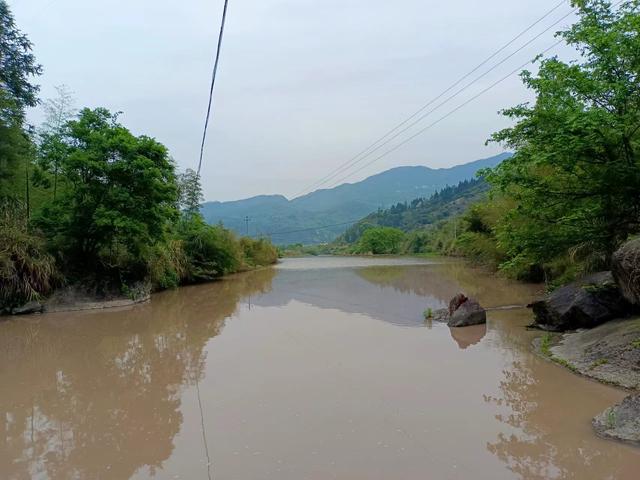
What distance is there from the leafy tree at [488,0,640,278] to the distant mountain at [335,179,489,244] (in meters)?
101

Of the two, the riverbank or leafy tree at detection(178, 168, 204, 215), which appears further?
leafy tree at detection(178, 168, 204, 215)

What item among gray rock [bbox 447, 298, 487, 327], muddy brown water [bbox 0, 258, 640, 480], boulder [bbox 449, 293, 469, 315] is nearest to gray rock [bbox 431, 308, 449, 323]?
boulder [bbox 449, 293, 469, 315]

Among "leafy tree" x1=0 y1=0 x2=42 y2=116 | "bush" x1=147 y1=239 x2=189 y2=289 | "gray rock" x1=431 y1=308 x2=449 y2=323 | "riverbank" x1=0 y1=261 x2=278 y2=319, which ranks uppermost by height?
"leafy tree" x1=0 y1=0 x2=42 y2=116

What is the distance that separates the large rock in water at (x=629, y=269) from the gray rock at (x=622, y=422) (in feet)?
10.5

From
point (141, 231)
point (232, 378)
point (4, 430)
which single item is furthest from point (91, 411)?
point (141, 231)

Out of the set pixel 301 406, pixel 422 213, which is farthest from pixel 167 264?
pixel 422 213

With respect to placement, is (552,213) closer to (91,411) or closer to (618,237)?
(618,237)

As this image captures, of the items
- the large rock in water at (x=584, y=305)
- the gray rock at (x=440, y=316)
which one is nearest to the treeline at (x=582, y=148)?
the large rock in water at (x=584, y=305)

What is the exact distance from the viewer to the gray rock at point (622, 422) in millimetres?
4305

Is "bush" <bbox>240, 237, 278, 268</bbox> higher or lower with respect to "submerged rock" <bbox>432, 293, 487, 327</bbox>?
higher

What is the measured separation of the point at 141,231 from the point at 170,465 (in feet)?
41.9

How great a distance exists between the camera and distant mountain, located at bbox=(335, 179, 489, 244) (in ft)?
372

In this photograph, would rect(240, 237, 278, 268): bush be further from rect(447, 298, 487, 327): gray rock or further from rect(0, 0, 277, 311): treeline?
rect(447, 298, 487, 327): gray rock

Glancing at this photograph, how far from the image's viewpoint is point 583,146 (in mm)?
8336
